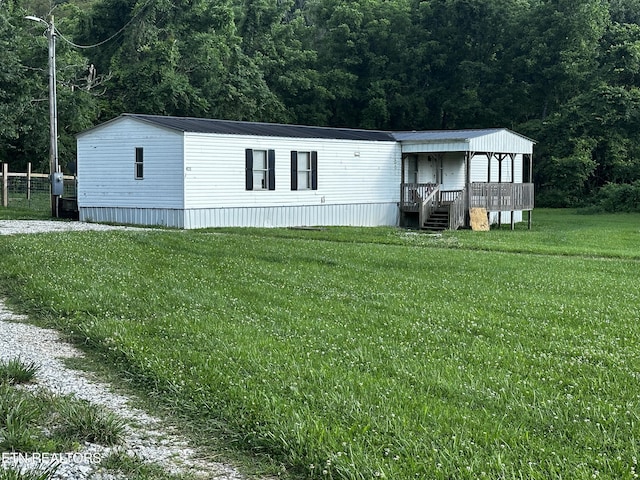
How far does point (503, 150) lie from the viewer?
2753cm

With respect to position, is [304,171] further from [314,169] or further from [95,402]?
[95,402]

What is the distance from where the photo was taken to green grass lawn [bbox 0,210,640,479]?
4574 millimetres

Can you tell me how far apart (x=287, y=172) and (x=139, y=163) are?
420 cm

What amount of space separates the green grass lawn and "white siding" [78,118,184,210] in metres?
7.10

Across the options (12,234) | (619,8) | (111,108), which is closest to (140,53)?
(111,108)

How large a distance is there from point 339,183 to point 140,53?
17.1 m

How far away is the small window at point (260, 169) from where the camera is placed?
73.0 feet

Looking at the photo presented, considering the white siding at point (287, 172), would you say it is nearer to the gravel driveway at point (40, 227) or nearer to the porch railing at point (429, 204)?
the porch railing at point (429, 204)

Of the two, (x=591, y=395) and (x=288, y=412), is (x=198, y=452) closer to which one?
(x=288, y=412)

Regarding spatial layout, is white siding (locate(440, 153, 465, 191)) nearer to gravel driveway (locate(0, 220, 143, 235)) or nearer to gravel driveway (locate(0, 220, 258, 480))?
gravel driveway (locate(0, 220, 143, 235))

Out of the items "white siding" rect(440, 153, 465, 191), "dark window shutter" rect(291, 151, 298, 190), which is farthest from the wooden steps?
"dark window shutter" rect(291, 151, 298, 190)

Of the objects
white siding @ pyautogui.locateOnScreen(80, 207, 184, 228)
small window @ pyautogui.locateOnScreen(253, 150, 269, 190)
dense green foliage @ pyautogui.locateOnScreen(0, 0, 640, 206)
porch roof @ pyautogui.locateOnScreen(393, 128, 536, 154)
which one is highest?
dense green foliage @ pyautogui.locateOnScreen(0, 0, 640, 206)

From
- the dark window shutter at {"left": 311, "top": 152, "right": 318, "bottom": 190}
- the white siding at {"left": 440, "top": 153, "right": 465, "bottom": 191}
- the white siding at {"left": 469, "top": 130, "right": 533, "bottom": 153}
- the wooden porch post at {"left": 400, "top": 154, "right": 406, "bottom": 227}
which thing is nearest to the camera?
the dark window shutter at {"left": 311, "top": 152, "right": 318, "bottom": 190}

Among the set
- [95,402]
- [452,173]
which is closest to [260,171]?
[452,173]
